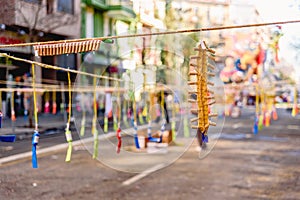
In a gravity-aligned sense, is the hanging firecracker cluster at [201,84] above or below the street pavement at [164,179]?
above

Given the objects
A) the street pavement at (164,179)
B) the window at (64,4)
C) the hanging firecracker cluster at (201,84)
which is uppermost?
the window at (64,4)

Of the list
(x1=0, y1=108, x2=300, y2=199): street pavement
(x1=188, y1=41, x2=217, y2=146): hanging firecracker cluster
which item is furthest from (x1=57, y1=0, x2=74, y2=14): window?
(x1=188, y1=41, x2=217, y2=146): hanging firecracker cluster

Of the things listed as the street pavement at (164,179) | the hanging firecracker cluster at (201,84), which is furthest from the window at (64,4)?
the hanging firecracker cluster at (201,84)

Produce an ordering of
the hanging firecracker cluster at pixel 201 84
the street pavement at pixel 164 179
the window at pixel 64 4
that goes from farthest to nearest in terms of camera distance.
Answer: the street pavement at pixel 164 179 → the window at pixel 64 4 → the hanging firecracker cluster at pixel 201 84

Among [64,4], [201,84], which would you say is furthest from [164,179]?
[201,84]

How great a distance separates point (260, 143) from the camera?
41.2 ft

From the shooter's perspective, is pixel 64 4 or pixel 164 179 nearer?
pixel 64 4

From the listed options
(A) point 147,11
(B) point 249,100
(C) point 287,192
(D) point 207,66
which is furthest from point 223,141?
(B) point 249,100

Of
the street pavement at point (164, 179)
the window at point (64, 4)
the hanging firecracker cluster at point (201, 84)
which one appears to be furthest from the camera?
the street pavement at point (164, 179)

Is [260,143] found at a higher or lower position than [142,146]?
lower

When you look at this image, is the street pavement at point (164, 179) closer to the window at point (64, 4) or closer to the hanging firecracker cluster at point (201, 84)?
the window at point (64, 4)

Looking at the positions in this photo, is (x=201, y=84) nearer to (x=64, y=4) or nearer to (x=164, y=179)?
(x=64, y=4)

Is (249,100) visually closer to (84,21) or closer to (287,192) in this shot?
(84,21)

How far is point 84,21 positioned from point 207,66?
446 inches
